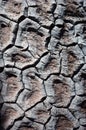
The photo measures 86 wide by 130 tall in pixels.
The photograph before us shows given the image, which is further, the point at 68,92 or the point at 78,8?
the point at 78,8

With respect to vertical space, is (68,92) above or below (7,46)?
below

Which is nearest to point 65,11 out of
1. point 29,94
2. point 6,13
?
point 6,13

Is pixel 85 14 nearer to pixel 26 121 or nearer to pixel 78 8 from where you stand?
pixel 78 8

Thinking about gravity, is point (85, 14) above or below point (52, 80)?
above

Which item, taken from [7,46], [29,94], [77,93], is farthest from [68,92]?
[7,46]

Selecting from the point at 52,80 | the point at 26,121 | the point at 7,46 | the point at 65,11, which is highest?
the point at 65,11

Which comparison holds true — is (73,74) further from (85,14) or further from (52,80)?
(85,14)
